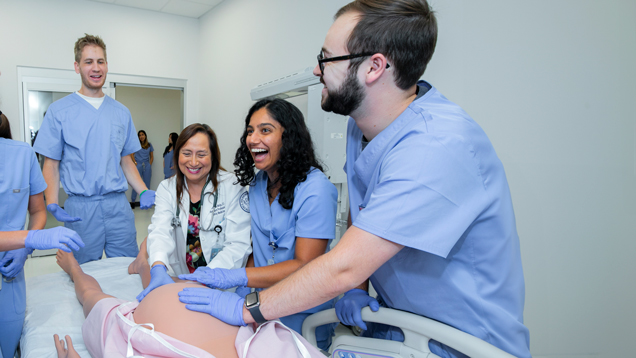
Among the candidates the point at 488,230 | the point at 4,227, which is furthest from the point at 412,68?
the point at 4,227

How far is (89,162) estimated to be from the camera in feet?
8.40

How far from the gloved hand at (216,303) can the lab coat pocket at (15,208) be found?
1.01 meters

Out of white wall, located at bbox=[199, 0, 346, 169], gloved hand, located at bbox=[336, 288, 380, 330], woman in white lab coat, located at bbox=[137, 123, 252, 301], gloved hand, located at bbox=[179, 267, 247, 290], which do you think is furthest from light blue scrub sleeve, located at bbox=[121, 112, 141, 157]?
gloved hand, located at bbox=[336, 288, 380, 330]

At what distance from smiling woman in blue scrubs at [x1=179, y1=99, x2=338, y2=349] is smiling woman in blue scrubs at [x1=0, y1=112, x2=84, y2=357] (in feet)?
1.98

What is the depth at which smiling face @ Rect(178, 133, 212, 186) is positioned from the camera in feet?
6.19

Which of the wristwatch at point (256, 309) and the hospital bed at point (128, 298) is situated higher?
the wristwatch at point (256, 309)

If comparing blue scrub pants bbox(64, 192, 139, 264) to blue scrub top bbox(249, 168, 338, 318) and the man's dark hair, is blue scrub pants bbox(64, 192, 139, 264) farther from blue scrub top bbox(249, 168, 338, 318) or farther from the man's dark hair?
the man's dark hair

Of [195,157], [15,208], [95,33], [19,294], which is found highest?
[95,33]

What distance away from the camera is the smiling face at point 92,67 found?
251 centimetres

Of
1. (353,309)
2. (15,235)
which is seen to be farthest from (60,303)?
(353,309)

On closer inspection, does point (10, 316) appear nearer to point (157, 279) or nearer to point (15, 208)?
point (15, 208)

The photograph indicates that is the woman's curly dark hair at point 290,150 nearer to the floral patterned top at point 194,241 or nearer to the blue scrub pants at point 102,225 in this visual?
the floral patterned top at point 194,241

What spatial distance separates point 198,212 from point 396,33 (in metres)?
1.33

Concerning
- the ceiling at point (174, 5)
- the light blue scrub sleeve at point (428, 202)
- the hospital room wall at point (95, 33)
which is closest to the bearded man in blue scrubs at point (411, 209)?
the light blue scrub sleeve at point (428, 202)
